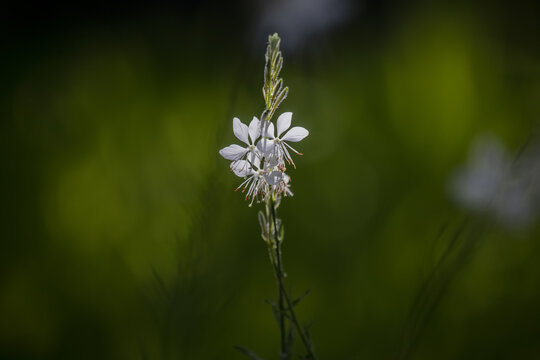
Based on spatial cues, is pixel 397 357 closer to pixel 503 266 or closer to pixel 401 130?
pixel 503 266

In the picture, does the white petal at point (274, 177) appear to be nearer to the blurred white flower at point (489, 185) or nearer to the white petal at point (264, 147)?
the white petal at point (264, 147)

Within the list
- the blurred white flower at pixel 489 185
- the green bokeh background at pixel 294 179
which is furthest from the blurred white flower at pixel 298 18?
the blurred white flower at pixel 489 185

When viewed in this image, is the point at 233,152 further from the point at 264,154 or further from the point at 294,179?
the point at 294,179

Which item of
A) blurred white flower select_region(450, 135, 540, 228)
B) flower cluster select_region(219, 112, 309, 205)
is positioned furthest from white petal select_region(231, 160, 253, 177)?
blurred white flower select_region(450, 135, 540, 228)

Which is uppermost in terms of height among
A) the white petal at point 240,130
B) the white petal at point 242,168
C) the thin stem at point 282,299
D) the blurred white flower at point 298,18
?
the blurred white flower at point 298,18

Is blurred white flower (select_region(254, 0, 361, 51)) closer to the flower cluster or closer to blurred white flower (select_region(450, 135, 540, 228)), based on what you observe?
blurred white flower (select_region(450, 135, 540, 228))

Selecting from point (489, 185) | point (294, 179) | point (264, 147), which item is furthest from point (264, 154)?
point (294, 179)

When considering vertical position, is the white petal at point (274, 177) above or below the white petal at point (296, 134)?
below
